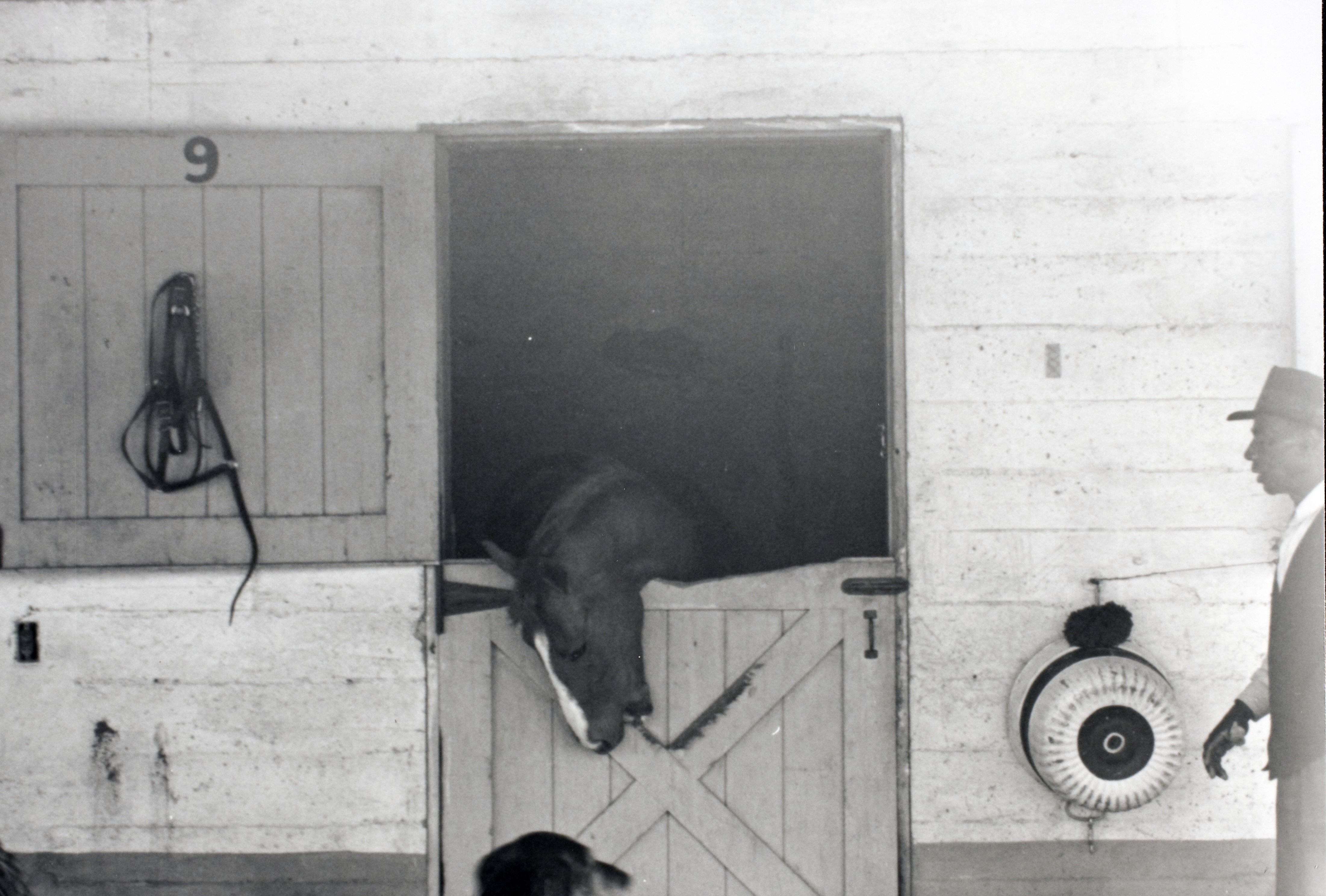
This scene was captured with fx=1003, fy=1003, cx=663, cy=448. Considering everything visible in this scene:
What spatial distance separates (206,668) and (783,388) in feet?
7.42

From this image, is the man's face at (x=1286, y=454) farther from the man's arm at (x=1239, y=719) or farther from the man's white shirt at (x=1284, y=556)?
the man's arm at (x=1239, y=719)

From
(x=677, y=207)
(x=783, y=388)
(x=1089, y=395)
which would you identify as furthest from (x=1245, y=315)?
(x=677, y=207)

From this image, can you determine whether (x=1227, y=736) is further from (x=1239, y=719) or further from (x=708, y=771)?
(x=708, y=771)

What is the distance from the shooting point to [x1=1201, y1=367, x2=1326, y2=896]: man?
2820 mm

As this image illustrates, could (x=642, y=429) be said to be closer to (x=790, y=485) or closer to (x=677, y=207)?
(x=790, y=485)

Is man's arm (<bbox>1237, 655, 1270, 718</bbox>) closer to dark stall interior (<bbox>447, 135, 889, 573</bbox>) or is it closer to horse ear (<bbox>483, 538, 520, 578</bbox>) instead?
dark stall interior (<bbox>447, 135, 889, 573</bbox>)

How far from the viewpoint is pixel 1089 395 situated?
2941 mm

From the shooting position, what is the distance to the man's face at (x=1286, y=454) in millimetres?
2859

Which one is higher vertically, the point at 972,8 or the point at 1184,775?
the point at 972,8

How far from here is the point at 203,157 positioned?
293 cm

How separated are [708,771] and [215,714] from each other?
58.3 inches

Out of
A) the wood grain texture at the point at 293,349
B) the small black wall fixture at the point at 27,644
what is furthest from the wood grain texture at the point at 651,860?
the small black wall fixture at the point at 27,644

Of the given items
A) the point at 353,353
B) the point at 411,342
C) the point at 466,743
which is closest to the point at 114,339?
the point at 353,353

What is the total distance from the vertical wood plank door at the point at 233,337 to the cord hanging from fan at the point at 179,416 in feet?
0.08
